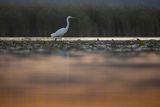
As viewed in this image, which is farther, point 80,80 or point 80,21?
point 80,21

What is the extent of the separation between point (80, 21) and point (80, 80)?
727cm

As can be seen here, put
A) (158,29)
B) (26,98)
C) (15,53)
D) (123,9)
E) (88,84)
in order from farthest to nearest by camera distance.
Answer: (123,9), (158,29), (15,53), (88,84), (26,98)

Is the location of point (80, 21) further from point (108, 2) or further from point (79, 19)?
point (108, 2)

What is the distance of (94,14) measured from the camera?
43.1ft

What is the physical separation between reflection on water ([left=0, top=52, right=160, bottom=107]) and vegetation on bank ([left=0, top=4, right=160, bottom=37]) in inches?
184

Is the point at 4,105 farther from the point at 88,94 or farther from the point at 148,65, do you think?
the point at 148,65

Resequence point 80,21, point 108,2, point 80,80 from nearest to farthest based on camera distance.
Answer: point 80,80
point 80,21
point 108,2

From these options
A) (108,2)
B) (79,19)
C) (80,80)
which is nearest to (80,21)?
→ (79,19)

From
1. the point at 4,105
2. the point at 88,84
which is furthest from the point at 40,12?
the point at 4,105

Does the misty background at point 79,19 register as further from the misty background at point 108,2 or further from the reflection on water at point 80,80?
the reflection on water at point 80,80

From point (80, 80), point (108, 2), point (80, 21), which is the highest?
point (108, 2)

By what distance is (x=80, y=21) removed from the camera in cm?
1277

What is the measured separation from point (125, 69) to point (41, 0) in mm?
7723

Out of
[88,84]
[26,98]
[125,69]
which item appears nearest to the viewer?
[26,98]
